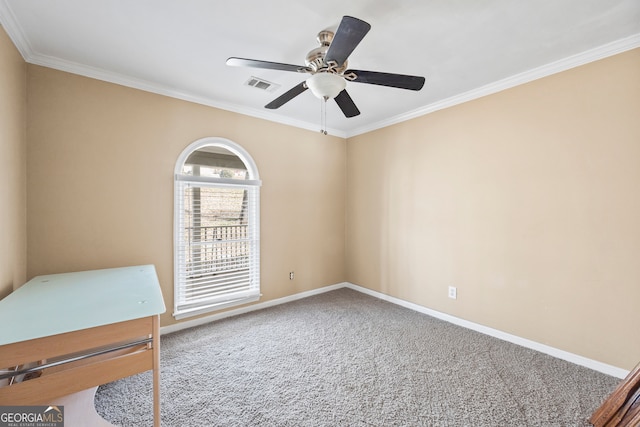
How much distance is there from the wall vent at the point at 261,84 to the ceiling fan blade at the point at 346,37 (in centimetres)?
117

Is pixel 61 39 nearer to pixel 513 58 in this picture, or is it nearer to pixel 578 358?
pixel 513 58

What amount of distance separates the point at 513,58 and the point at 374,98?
1.26 metres

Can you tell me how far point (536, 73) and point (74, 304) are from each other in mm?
3903

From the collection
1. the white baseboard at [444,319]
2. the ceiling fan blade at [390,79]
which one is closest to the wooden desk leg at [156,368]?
the white baseboard at [444,319]

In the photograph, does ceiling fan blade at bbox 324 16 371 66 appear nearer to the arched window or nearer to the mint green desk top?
the mint green desk top

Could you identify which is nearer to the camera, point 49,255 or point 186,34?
point 186,34

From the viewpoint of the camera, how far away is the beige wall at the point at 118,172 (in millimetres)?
2189

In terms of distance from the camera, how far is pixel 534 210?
239cm

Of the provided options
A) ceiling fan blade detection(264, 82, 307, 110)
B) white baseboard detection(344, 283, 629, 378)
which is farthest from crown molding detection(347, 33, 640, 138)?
white baseboard detection(344, 283, 629, 378)

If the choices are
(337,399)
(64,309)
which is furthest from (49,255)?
(337,399)

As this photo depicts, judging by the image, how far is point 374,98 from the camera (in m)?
2.93

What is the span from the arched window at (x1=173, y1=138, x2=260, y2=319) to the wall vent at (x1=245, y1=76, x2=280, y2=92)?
2.60 ft

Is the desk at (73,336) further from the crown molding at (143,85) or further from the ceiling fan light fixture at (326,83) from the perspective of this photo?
the crown molding at (143,85)

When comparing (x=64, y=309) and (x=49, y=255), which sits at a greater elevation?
(x=49, y=255)
